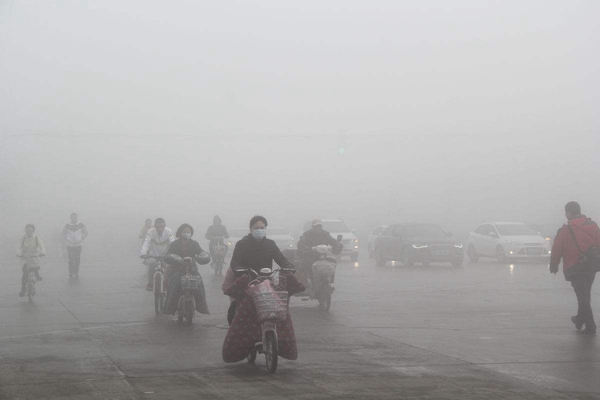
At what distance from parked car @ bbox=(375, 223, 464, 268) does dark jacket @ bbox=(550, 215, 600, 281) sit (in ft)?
59.8

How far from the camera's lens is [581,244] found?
13.0 metres

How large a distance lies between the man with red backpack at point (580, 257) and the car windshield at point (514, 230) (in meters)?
21.6

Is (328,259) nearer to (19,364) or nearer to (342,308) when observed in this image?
(342,308)

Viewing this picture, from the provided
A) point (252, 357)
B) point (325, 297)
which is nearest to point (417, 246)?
point (325, 297)

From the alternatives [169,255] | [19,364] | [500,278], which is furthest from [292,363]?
[500,278]

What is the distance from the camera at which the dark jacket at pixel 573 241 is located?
511 inches

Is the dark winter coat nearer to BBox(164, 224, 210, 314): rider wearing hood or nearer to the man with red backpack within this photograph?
BBox(164, 224, 210, 314): rider wearing hood

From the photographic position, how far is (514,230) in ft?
113

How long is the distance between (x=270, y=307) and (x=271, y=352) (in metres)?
0.45

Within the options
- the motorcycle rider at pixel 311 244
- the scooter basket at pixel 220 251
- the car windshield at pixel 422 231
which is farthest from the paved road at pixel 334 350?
the car windshield at pixel 422 231

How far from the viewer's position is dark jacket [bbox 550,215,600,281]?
12977 mm

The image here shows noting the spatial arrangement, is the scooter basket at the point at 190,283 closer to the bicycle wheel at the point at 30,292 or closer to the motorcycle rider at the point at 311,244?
the motorcycle rider at the point at 311,244

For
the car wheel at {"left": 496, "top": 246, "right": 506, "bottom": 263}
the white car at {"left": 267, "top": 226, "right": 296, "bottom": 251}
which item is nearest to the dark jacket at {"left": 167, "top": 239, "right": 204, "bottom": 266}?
the car wheel at {"left": 496, "top": 246, "right": 506, "bottom": 263}

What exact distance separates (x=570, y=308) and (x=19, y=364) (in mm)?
10440
